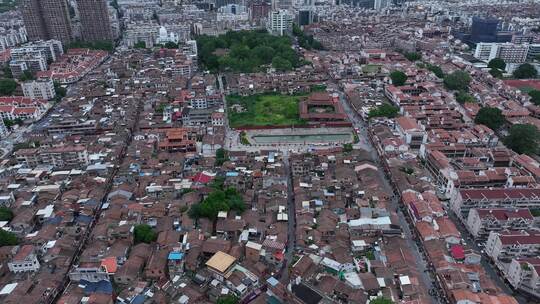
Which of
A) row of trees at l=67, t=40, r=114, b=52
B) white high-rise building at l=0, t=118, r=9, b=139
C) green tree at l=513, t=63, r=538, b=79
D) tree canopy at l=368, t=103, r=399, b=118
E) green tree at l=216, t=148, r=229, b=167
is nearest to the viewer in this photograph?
green tree at l=216, t=148, r=229, b=167

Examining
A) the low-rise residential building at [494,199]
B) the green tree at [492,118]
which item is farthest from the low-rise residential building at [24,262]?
the green tree at [492,118]

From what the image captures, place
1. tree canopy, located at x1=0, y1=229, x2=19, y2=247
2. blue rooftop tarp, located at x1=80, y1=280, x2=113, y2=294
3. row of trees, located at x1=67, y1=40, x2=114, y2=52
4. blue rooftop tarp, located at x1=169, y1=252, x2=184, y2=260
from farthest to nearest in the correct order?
row of trees, located at x1=67, y1=40, x2=114, y2=52 < tree canopy, located at x1=0, y1=229, x2=19, y2=247 < blue rooftop tarp, located at x1=169, y1=252, x2=184, y2=260 < blue rooftop tarp, located at x1=80, y1=280, x2=113, y2=294

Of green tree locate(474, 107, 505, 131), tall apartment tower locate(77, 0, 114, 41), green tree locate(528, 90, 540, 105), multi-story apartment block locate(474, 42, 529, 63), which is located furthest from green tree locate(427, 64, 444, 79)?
tall apartment tower locate(77, 0, 114, 41)

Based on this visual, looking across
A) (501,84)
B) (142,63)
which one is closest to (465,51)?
(501,84)

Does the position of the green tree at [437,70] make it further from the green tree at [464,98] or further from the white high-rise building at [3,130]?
the white high-rise building at [3,130]

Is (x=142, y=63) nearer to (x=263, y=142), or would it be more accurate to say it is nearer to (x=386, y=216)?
(x=263, y=142)

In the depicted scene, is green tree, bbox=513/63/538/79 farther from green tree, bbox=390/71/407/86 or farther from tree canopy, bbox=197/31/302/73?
tree canopy, bbox=197/31/302/73

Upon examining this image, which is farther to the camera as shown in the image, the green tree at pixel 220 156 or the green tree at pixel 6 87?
the green tree at pixel 6 87
